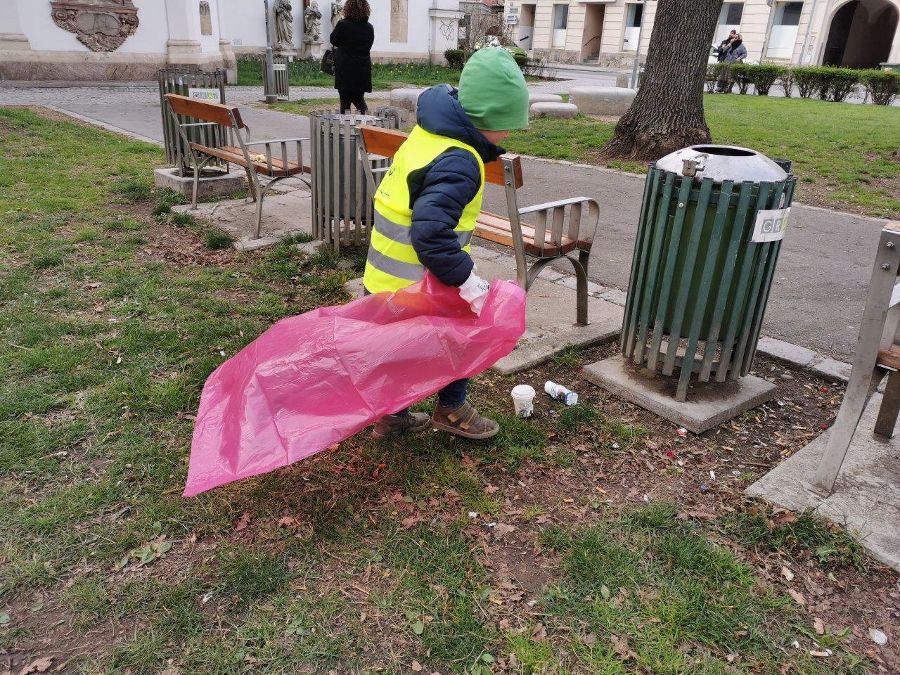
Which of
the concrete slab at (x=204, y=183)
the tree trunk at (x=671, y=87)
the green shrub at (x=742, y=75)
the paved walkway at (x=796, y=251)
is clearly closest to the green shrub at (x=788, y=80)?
the green shrub at (x=742, y=75)

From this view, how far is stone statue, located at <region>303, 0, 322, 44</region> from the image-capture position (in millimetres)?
26016

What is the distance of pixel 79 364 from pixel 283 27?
2506cm

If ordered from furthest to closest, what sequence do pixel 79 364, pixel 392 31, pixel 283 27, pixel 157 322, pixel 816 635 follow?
pixel 392 31
pixel 283 27
pixel 157 322
pixel 79 364
pixel 816 635

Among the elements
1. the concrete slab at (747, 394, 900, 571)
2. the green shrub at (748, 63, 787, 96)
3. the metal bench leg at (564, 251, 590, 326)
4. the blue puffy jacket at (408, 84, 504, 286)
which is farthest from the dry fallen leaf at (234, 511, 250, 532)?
→ the green shrub at (748, 63, 787, 96)

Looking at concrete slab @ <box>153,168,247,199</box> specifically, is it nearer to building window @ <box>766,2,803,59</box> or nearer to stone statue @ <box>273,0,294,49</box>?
stone statue @ <box>273,0,294,49</box>

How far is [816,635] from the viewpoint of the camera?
2.14 m

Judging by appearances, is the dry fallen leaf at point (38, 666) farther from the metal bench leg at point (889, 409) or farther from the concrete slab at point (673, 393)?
the metal bench leg at point (889, 409)

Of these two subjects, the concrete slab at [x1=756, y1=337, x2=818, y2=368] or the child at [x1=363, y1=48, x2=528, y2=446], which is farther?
the concrete slab at [x1=756, y1=337, x2=818, y2=368]

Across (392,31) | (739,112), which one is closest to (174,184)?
(739,112)

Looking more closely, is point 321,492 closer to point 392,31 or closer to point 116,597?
point 116,597

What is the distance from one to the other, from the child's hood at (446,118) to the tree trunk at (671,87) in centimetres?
731

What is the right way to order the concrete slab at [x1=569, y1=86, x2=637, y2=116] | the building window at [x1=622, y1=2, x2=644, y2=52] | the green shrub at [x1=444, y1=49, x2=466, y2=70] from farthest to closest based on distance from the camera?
the building window at [x1=622, y1=2, x2=644, y2=52] < the green shrub at [x1=444, y1=49, x2=466, y2=70] < the concrete slab at [x1=569, y1=86, x2=637, y2=116]

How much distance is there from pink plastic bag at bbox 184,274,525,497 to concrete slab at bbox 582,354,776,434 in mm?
992

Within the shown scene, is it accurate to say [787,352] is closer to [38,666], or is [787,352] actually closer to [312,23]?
[38,666]
